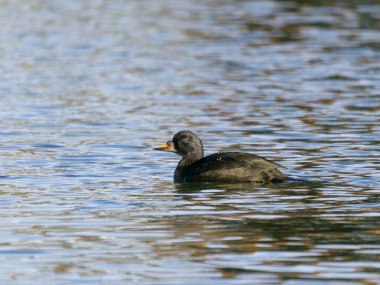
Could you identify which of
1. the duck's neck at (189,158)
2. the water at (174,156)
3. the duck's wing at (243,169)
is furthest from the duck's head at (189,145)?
the duck's wing at (243,169)

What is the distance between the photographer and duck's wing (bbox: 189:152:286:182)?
16.9 meters

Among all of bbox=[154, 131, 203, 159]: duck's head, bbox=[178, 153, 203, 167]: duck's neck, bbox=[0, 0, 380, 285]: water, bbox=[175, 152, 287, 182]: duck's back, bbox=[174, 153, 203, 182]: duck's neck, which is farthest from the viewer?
bbox=[154, 131, 203, 159]: duck's head

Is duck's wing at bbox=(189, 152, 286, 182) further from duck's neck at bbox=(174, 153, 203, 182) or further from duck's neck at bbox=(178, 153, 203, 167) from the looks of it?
duck's neck at bbox=(178, 153, 203, 167)

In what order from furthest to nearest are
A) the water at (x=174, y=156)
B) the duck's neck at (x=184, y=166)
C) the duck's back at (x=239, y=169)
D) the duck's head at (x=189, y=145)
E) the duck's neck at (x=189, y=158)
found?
the duck's head at (x=189, y=145) < the duck's neck at (x=189, y=158) < the duck's neck at (x=184, y=166) < the duck's back at (x=239, y=169) < the water at (x=174, y=156)

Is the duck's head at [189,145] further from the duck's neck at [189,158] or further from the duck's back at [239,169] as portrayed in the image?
the duck's back at [239,169]

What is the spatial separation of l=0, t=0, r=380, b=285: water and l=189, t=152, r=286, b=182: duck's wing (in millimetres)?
171

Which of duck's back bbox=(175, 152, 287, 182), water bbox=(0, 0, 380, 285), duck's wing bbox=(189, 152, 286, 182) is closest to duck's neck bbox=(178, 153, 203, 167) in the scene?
water bbox=(0, 0, 380, 285)

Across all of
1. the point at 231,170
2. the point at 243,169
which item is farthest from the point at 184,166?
the point at 243,169

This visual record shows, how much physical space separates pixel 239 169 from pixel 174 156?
3499mm

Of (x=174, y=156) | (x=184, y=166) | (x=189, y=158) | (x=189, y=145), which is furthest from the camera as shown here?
(x=174, y=156)

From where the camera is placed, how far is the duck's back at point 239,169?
16875 millimetres

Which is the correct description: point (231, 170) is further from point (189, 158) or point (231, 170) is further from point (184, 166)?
point (189, 158)

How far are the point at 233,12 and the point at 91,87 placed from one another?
1899cm

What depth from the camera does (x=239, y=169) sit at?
16.9 meters
